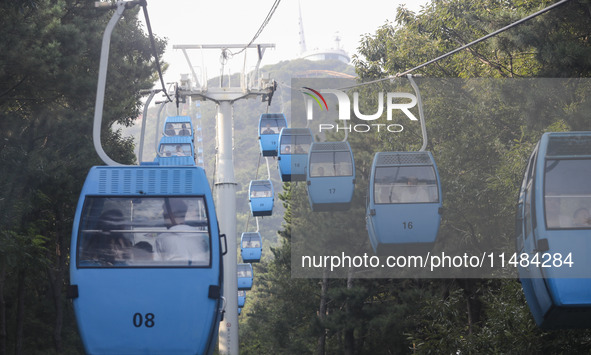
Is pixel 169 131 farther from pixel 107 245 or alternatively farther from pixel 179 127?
pixel 107 245

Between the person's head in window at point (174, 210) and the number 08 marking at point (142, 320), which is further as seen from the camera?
the person's head in window at point (174, 210)

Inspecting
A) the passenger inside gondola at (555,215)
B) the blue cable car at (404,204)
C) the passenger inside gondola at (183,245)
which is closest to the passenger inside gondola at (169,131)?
the blue cable car at (404,204)

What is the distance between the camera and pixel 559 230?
7734mm

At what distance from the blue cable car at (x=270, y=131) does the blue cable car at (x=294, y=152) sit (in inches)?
146

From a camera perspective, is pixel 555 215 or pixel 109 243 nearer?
pixel 555 215

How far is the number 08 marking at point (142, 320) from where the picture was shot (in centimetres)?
837

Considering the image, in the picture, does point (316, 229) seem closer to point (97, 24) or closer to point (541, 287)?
point (97, 24)

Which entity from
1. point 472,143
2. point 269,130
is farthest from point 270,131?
point 472,143

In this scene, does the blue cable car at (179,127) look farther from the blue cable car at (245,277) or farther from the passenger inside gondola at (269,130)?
the blue cable car at (245,277)

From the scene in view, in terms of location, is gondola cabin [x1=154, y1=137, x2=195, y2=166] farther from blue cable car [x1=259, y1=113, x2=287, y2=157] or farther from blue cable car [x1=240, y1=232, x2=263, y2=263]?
blue cable car [x1=240, y1=232, x2=263, y2=263]

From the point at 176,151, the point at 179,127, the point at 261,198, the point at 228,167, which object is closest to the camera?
the point at 228,167

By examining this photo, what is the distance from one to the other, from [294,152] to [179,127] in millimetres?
13553

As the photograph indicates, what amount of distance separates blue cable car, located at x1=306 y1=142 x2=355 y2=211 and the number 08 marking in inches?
346

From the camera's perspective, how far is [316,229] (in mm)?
29859
